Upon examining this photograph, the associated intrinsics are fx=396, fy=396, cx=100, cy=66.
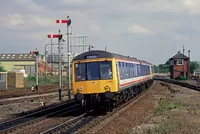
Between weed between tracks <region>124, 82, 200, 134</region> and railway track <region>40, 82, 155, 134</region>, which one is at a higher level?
weed between tracks <region>124, 82, 200, 134</region>

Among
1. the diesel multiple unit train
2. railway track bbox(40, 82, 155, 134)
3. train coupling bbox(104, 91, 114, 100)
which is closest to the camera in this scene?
railway track bbox(40, 82, 155, 134)

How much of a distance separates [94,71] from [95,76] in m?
0.27

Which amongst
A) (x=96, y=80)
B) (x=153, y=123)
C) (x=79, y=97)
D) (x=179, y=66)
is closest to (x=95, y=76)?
(x=96, y=80)

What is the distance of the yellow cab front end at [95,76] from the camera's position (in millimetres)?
18750

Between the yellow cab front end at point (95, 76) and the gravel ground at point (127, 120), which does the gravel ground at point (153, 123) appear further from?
the yellow cab front end at point (95, 76)

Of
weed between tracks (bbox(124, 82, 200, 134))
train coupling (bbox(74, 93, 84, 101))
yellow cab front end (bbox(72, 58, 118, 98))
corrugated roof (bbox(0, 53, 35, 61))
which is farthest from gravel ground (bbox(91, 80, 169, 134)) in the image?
corrugated roof (bbox(0, 53, 35, 61))

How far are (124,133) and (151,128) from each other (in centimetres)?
138

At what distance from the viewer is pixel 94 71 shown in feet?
62.5

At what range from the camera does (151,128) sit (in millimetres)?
13664

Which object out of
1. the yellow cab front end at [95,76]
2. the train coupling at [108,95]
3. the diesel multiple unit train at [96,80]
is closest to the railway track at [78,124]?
the diesel multiple unit train at [96,80]

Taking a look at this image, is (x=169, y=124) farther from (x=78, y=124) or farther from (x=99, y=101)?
(x=99, y=101)

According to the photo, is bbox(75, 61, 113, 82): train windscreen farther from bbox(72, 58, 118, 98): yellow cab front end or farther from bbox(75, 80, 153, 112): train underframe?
bbox(75, 80, 153, 112): train underframe

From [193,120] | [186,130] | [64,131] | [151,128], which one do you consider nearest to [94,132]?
[64,131]

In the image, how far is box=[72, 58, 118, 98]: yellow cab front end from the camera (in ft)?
61.5
